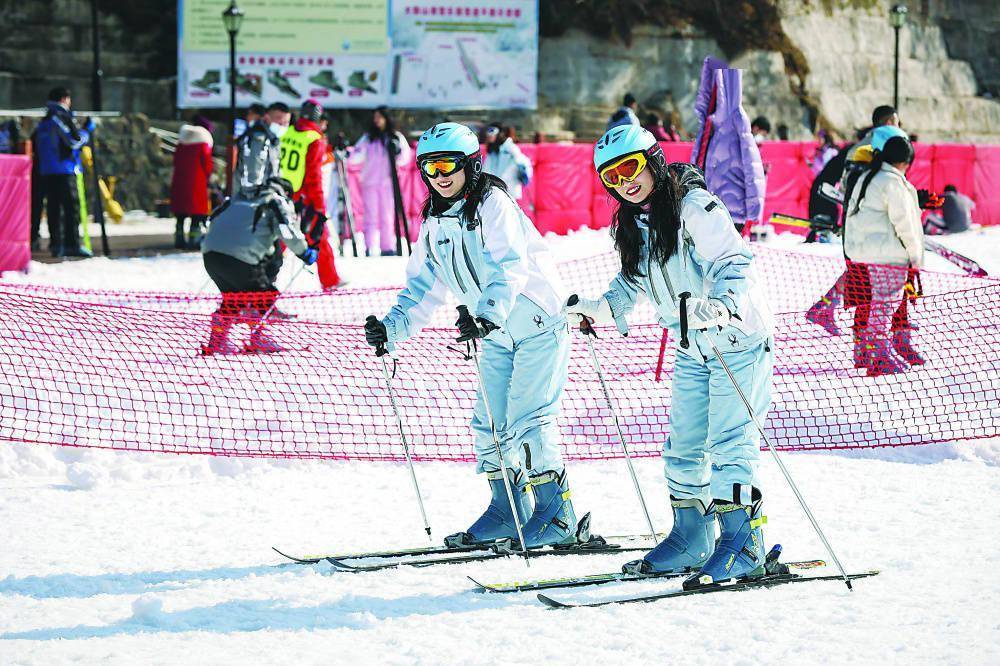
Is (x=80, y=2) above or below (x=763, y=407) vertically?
above

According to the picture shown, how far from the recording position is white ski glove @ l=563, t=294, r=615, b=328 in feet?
17.2

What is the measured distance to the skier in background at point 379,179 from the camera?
1593 cm

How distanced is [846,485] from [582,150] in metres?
13.5

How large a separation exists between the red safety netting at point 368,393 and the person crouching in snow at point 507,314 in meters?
1.17

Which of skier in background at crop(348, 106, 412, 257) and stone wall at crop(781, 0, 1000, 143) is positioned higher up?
stone wall at crop(781, 0, 1000, 143)

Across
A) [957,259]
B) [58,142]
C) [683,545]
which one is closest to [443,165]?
[683,545]

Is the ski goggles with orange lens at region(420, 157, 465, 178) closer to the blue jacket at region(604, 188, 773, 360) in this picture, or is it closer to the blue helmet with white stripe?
the blue helmet with white stripe

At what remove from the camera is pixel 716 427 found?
196 inches

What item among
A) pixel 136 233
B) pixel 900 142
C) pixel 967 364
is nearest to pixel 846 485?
pixel 967 364

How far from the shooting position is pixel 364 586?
16.9ft

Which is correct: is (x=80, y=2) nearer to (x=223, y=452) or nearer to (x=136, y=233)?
(x=136, y=233)

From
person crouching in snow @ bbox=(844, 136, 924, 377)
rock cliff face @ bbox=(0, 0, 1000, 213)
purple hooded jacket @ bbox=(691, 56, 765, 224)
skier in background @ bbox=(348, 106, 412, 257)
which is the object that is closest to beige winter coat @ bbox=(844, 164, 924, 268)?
A: person crouching in snow @ bbox=(844, 136, 924, 377)

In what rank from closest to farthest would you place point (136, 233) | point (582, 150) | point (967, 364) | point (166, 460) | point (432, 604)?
point (432, 604)
point (166, 460)
point (967, 364)
point (582, 150)
point (136, 233)

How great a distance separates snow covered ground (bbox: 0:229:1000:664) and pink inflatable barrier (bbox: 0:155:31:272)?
23.8 feet
